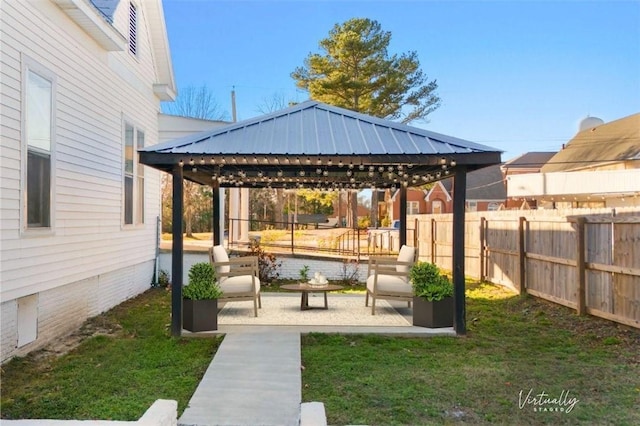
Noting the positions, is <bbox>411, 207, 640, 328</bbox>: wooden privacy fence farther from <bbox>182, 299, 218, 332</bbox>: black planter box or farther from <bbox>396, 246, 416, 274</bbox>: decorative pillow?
<bbox>182, 299, 218, 332</bbox>: black planter box

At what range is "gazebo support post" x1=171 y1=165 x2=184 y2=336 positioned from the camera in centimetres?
625

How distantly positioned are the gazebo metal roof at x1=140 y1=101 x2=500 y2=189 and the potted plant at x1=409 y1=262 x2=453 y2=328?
5.10 ft

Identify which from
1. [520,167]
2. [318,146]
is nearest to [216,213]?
[318,146]

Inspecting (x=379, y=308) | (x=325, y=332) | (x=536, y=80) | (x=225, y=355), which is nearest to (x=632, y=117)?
(x=536, y=80)

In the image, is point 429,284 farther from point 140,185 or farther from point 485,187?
point 485,187

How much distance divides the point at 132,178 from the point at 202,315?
414cm

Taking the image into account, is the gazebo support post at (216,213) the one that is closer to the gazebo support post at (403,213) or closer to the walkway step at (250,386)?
the gazebo support post at (403,213)

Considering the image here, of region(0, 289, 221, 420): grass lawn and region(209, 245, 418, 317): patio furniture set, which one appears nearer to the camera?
region(0, 289, 221, 420): grass lawn

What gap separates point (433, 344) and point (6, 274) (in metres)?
4.86

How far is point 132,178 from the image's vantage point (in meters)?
9.27

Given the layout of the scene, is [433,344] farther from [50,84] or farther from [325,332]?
[50,84]

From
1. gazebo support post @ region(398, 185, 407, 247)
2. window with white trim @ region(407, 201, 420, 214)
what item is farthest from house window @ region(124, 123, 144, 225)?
window with white trim @ region(407, 201, 420, 214)

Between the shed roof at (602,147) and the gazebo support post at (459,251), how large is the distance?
18.0 metres

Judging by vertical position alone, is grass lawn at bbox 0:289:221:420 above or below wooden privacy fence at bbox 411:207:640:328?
below
